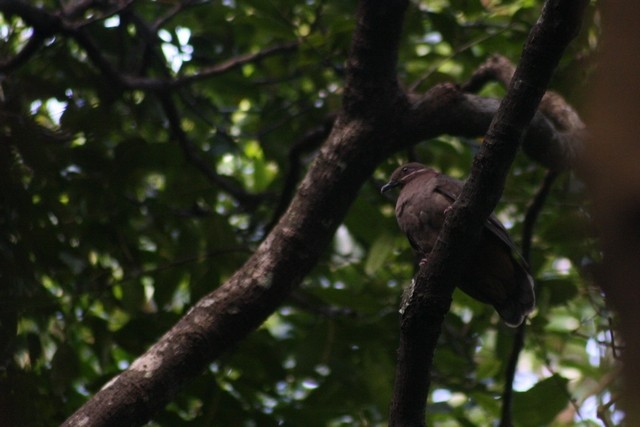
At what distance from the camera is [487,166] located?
2.61 metres

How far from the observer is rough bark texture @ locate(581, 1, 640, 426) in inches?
28.3

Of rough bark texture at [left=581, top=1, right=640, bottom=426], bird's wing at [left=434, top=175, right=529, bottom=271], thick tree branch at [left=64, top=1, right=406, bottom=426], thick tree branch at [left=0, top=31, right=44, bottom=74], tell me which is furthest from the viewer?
thick tree branch at [left=0, top=31, right=44, bottom=74]

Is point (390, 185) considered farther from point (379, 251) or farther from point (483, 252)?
point (483, 252)

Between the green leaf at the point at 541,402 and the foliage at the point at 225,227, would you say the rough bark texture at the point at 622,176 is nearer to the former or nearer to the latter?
the foliage at the point at 225,227

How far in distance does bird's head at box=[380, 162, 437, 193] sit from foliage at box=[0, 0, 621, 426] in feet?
0.88

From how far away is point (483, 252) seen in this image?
388 centimetres

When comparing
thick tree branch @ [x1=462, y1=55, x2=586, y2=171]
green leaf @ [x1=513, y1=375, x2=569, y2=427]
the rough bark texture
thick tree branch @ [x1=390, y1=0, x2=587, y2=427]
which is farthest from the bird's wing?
the rough bark texture

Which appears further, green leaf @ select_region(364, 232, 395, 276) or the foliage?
green leaf @ select_region(364, 232, 395, 276)

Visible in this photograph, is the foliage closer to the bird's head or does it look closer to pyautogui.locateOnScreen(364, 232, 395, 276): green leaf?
pyautogui.locateOnScreen(364, 232, 395, 276): green leaf

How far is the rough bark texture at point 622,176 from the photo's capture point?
2.36 ft

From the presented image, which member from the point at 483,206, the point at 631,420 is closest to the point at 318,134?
the point at 483,206

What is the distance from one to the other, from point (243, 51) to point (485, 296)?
3.18 metres

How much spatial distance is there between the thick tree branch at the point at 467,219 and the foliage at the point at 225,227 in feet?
3.76

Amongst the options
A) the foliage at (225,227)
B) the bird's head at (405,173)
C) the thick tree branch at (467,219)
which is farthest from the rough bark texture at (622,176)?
the bird's head at (405,173)
